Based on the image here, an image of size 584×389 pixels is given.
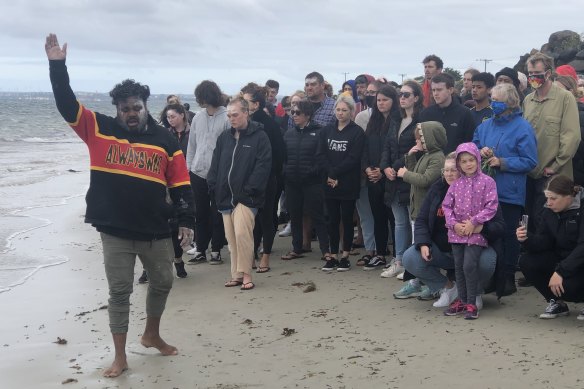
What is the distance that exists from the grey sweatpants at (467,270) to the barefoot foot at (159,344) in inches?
91.2

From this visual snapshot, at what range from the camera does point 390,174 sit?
765cm

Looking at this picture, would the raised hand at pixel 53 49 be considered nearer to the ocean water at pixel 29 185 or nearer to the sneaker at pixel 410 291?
the sneaker at pixel 410 291

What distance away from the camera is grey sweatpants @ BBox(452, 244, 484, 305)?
6133 mm

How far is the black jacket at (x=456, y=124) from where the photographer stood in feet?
24.2

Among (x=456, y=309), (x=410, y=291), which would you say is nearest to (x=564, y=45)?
(x=410, y=291)

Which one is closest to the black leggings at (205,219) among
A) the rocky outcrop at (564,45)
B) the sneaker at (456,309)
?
the sneaker at (456,309)

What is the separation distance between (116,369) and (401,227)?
3.49 meters

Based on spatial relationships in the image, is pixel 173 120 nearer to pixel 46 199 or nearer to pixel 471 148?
pixel 471 148

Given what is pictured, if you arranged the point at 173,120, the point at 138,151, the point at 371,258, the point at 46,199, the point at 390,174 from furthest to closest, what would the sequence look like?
1. the point at 46,199
2. the point at 173,120
3. the point at 371,258
4. the point at 390,174
5. the point at 138,151

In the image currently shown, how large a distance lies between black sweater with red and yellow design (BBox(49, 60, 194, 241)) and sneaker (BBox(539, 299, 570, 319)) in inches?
118

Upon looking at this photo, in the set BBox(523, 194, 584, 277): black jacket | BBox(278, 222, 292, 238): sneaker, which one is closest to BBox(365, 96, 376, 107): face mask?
BBox(278, 222, 292, 238): sneaker

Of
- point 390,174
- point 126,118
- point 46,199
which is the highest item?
point 126,118

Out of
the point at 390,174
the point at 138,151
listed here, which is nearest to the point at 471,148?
the point at 390,174

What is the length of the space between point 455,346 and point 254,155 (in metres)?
3.19
